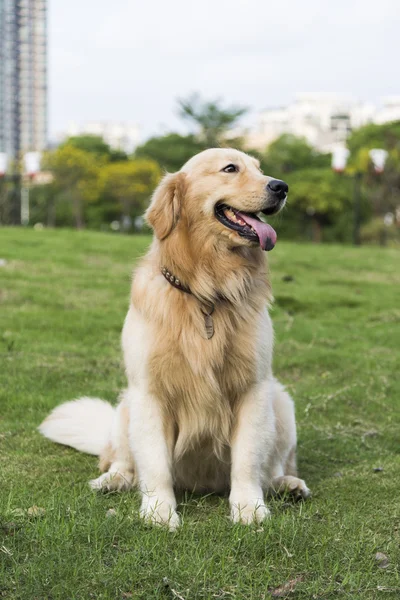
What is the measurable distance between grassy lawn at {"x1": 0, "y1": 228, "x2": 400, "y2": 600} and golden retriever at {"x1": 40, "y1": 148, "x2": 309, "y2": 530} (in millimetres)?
202

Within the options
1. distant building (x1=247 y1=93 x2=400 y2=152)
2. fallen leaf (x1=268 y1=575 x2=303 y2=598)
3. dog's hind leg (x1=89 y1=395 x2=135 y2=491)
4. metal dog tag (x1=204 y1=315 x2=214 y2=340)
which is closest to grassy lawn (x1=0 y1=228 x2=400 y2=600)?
fallen leaf (x1=268 y1=575 x2=303 y2=598)

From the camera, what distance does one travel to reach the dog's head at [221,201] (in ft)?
12.7

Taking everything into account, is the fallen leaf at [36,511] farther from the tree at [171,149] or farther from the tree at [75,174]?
the tree at [75,174]

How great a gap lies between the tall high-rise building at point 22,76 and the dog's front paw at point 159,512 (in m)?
92.7

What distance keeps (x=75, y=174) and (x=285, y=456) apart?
2101 inches

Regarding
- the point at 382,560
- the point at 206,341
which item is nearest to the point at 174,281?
the point at 206,341

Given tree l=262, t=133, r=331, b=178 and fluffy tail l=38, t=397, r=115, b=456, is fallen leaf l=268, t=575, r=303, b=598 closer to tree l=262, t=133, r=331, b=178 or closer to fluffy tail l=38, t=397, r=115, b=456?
fluffy tail l=38, t=397, r=115, b=456

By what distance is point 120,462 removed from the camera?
425 cm

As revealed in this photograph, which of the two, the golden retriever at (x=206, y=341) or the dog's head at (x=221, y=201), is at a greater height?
the dog's head at (x=221, y=201)

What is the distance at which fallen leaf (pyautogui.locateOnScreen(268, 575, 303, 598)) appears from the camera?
2818 mm

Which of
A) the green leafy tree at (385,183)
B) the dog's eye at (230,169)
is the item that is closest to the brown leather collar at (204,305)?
the dog's eye at (230,169)

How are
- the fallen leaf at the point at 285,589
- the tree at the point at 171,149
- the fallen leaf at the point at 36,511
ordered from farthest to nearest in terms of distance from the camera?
1. the tree at the point at 171,149
2. the fallen leaf at the point at 36,511
3. the fallen leaf at the point at 285,589

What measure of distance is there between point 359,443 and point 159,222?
2.32 meters

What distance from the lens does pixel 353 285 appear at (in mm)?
11773
